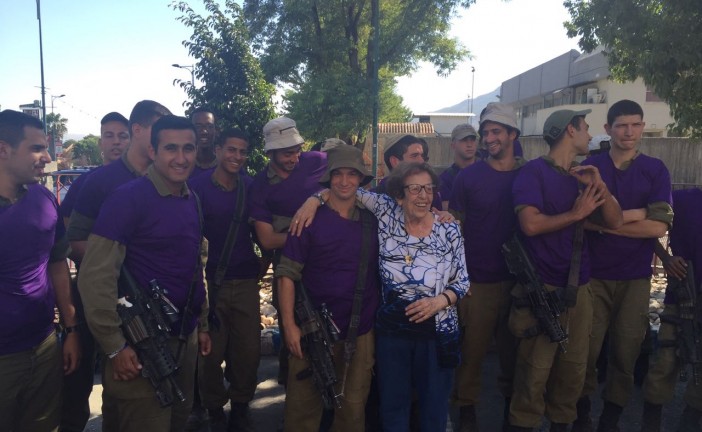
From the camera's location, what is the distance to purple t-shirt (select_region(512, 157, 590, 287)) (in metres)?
3.42

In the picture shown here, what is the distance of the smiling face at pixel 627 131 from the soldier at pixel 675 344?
0.67 m

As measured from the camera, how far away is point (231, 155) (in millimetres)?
3984

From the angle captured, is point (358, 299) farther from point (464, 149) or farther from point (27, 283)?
point (464, 149)

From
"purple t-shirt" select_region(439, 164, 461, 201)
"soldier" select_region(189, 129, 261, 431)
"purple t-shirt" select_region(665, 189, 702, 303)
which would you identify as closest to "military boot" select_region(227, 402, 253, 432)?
"soldier" select_region(189, 129, 261, 431)

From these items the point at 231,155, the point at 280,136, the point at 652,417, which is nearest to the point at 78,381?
the point at 231,155

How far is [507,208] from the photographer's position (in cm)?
372

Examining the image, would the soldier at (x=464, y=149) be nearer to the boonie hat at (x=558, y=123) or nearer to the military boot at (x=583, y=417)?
the boonie hat at (x=558, y=123)

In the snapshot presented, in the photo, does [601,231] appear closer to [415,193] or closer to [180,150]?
[415,193]

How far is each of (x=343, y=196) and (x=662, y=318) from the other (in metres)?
2.55

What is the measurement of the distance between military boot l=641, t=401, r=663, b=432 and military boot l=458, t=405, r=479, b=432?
1.23 m

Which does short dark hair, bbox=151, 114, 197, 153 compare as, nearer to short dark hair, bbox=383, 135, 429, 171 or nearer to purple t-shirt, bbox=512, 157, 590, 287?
short dark hair, bbox=383, 135, 429, 171

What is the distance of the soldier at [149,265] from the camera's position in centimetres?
256

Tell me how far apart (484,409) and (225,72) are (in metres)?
5.75

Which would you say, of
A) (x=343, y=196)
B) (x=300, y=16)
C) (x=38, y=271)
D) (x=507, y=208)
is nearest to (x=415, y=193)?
(x=343, y=196)
